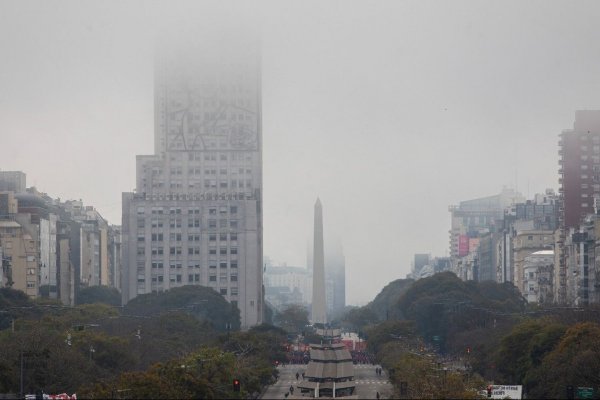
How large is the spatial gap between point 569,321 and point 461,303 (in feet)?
197

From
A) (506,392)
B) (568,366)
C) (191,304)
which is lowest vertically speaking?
(191,304)

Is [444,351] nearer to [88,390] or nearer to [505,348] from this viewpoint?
[505,348]

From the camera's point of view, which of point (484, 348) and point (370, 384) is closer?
point (370, 384)

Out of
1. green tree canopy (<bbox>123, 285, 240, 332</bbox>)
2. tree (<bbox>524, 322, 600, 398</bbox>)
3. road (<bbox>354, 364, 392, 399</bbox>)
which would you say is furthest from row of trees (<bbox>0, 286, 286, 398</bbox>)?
tree (<bbox>524, 322, 600, 398</bbox>)

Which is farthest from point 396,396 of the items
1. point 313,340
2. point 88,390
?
point 313,340

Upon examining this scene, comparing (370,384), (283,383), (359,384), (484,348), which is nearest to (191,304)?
(283,383)

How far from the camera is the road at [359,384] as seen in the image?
114375mm

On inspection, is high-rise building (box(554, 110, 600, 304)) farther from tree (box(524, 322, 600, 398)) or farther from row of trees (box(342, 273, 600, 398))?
tree (box(524, 322, 600, 398))

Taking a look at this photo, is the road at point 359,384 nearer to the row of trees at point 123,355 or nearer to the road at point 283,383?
the road at point 283,383

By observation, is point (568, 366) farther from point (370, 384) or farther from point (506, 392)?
point (370, 384)

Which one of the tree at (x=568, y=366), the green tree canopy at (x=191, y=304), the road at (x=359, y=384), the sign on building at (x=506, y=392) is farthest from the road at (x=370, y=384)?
the green tree canopy at (x=191, y=304)

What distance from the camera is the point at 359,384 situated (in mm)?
128750

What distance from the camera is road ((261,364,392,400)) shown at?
114m

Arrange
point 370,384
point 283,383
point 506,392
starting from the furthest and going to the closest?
point 283,383 < point 370,384 < point 506,392
